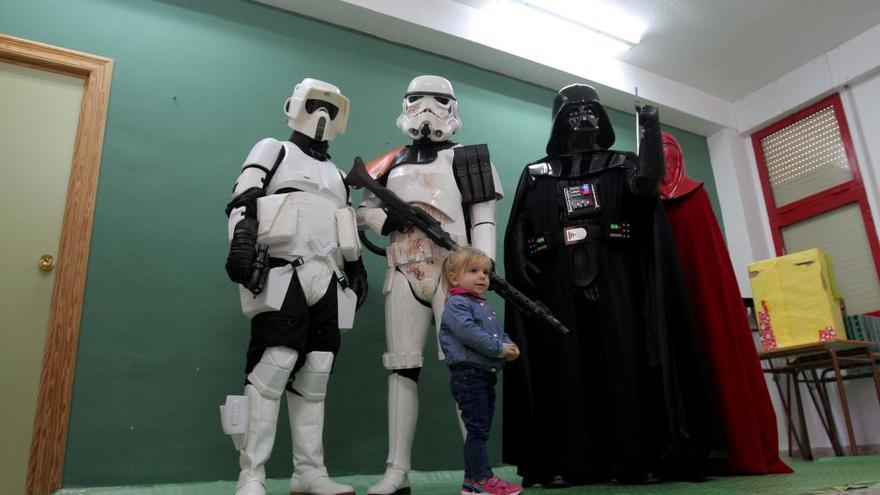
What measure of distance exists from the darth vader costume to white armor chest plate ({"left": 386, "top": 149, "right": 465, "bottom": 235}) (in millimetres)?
371

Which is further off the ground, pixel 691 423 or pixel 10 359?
pixel 10 359

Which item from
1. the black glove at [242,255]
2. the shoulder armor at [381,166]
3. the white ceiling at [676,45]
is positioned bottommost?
the black glove at [242,255]

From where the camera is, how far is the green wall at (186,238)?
2746 millimetres

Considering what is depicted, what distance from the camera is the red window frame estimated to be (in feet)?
14.9

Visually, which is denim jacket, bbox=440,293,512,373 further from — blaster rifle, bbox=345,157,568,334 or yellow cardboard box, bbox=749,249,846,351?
yellow cardboard box, bbox=749,249,846,351

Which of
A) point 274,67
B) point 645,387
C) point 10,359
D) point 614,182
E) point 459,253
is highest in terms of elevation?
point 274,67

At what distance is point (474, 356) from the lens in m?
1.97

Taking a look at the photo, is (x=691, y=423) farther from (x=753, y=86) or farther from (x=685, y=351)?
(x=753, y=86)

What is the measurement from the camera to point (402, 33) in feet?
13.0

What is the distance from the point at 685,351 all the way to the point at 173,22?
3.02m

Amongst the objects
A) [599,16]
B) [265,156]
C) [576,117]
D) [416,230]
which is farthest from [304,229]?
[599,16]

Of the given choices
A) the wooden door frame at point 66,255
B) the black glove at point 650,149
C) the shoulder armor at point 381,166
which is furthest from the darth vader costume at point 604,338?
the wooden door frame at point 66,255

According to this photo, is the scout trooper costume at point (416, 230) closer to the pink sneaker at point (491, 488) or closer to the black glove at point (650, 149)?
the pink sneaker at point (491, 488)

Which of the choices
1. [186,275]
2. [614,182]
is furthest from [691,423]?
[186,275]
